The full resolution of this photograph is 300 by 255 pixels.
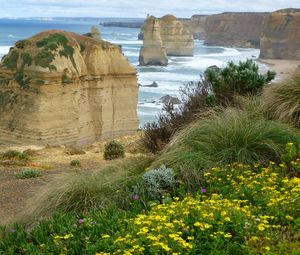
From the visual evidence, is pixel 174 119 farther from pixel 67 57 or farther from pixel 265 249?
pixel 67 57

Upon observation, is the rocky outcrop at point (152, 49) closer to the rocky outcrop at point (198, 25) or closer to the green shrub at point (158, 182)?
the green shrub at point (158, 182)

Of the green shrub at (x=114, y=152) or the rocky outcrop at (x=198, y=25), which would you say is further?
the rocky outcrop at (x=198, y=25)

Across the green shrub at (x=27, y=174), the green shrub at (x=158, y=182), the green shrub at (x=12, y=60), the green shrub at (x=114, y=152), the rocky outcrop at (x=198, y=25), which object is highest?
the green shrub at (x=158, y=182)

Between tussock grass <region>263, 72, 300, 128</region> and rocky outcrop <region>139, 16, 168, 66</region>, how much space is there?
76.7 m

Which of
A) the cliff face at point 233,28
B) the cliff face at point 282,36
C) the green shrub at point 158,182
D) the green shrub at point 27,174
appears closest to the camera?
the green shrub at point 158,182

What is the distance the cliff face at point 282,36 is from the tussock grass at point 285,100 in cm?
9609

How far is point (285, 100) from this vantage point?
386 inches

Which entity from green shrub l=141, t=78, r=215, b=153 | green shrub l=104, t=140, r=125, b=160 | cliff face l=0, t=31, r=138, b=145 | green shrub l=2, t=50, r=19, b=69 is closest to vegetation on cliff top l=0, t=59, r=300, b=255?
green shrub l=141, t=78, r=215, b=153

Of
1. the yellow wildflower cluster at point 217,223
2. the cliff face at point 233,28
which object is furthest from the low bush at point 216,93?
the cliff face at point 233,28

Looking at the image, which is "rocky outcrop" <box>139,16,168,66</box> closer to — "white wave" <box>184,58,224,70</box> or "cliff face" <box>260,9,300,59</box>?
"white wave" <box>184,58,224,70</box>

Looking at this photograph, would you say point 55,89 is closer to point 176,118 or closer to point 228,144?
point 176,118

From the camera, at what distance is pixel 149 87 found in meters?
60.2

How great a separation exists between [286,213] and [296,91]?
16.1 feet

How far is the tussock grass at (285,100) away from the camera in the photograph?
9.39 meters
